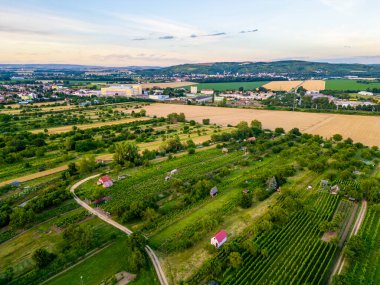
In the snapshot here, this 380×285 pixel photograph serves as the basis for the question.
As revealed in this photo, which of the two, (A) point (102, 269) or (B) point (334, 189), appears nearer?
(A) point (102, 269)

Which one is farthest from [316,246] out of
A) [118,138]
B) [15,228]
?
[118,138]

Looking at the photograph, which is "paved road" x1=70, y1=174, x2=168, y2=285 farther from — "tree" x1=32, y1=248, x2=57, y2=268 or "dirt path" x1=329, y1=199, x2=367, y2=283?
"dirt path" x1=329, y1=199, x2=367, y2=283

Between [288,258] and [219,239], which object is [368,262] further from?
[219,239]

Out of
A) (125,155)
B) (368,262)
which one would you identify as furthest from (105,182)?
(368,262)

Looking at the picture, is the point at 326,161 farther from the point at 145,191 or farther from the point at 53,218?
the point at 53,218

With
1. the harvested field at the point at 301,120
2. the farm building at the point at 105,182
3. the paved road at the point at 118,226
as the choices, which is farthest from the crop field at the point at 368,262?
the harvested field at the point at 301,120
